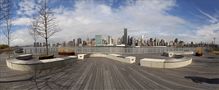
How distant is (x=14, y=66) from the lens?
13.2m

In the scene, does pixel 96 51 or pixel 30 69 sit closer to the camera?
pixel 30 69

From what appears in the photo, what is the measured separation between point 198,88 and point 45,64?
9962 millimetres

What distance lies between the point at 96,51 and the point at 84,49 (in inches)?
109

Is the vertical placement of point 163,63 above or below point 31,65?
below

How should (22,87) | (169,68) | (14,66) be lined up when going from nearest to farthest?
(22,87), (14,66), (169,68)

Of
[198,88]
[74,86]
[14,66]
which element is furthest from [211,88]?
[14,66]

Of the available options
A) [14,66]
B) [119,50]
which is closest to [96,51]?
[119,50]

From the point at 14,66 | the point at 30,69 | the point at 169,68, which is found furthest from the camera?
the point at 169,68

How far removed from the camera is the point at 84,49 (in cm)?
3791

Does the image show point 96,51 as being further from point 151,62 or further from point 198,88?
point 198,88

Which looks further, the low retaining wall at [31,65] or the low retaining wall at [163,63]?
the low retaining wall at [163,63]

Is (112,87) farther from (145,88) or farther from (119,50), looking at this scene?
(119,50)

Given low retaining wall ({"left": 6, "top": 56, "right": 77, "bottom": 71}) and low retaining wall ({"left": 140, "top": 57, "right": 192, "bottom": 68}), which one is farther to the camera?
low retaining wall ({"left": 140, "top": 57, "right": 192, "bottom": 68})

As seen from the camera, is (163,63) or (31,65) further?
(163,63)
